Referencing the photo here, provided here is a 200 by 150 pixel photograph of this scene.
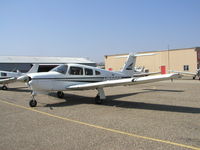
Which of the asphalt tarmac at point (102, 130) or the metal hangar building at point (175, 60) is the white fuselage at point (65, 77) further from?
the metal hangar building at point (175, 60)

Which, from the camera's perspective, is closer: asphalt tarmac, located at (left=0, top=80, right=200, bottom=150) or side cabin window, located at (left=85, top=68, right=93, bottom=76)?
asphalt tarmac, located at (left=0, top=80, right=200, bottom=150)

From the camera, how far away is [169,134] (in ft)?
17.0

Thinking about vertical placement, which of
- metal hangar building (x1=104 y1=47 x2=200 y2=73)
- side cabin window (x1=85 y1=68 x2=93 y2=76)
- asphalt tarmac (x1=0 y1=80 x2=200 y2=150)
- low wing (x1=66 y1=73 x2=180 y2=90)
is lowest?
asphalt tarmac (x1=0 y1=80 x2=200 y2=150)

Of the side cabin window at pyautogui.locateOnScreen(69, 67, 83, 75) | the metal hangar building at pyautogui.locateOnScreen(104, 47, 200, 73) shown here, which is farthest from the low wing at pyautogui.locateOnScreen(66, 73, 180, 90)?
the metal hangar building at pyautogui.locateOnScreen(104, 47, 200, 73)

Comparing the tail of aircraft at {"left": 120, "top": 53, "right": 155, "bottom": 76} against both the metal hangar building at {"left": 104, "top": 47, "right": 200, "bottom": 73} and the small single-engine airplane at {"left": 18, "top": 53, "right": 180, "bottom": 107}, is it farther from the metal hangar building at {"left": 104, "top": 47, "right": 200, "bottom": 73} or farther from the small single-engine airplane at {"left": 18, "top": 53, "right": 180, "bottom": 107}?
the metal hangar building at {"left": 104, "top": 47, "right": 200, "bottom": 73}

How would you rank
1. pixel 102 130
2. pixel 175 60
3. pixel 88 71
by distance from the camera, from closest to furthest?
pixel 102 130
pixel 88 71
pixel 175 60

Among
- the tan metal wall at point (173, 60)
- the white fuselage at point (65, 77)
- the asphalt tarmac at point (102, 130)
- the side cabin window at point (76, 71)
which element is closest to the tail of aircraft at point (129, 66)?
the white fuselage at point (65, 77)

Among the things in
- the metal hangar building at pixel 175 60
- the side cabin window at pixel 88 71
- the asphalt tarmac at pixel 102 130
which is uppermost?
the metal hangar building at pixel 175 60

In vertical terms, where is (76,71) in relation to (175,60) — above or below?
below

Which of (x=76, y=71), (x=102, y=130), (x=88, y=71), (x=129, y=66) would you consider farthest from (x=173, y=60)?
(x=102, y=130)

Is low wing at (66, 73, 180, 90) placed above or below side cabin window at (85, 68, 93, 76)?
below

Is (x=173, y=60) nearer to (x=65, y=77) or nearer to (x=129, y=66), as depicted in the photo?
(x=129, y=66)

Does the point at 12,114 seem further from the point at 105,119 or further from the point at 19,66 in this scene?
the point at 19,66

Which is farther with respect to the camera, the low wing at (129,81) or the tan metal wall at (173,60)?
the tan metal wall at (173,60)
